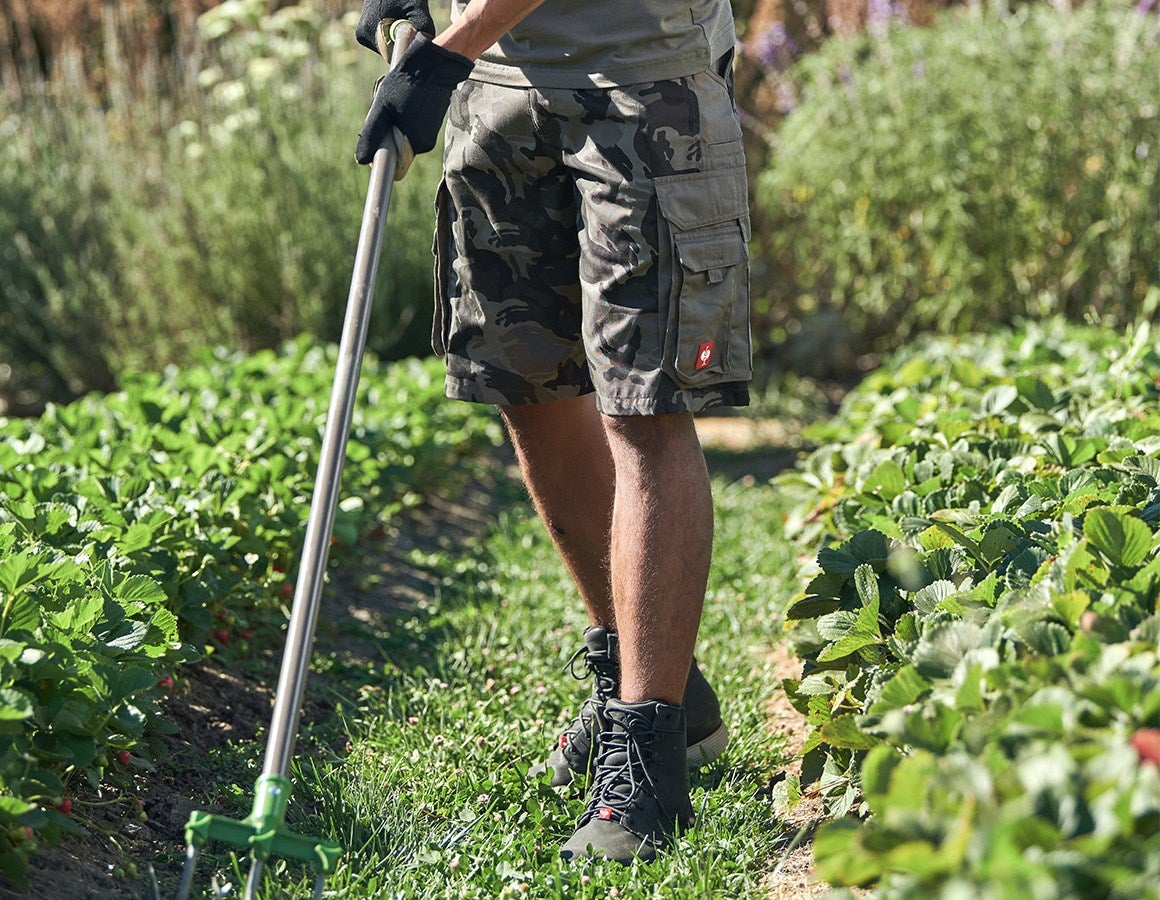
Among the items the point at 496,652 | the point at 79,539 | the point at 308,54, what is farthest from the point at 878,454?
the point at 308,54

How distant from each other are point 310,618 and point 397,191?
13.9 feet

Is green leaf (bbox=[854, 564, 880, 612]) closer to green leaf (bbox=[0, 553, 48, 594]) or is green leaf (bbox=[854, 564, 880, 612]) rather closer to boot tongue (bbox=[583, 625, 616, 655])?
boot tongue (bbox=[583, 625, 616, 655])

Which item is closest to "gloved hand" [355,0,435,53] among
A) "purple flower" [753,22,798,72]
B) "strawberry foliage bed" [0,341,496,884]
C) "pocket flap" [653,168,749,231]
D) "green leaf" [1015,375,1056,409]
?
"pocket flap" [653,168,749,231]

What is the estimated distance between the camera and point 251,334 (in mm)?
5926

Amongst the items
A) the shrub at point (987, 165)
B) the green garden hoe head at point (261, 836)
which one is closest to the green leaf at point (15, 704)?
the green garden hoe head at point (261, 836)

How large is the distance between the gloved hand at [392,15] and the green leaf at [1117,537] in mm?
1281

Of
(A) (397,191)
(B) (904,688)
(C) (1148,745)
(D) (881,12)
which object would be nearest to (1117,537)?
(B) (904,688)

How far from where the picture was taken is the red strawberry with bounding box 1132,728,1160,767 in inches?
54.5

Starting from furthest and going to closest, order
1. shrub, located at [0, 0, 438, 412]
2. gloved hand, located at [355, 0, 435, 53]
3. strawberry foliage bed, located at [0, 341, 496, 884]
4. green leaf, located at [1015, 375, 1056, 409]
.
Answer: shrub, located at [0, 0, 438, 412]
green leaf, located at [1015, 375, 1056, 409]
gloved hand, located at [355, 0, 435, 53]
strawberry foliage bed, located at [0, 341, 496, 884]

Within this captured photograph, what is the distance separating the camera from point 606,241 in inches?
85.0

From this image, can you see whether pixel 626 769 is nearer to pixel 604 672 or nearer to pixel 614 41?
pixel 604 672

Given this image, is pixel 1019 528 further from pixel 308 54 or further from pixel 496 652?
pixel 308 54

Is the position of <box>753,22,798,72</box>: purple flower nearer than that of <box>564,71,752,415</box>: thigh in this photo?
No

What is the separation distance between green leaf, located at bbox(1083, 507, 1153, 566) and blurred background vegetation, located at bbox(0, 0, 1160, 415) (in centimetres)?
398
